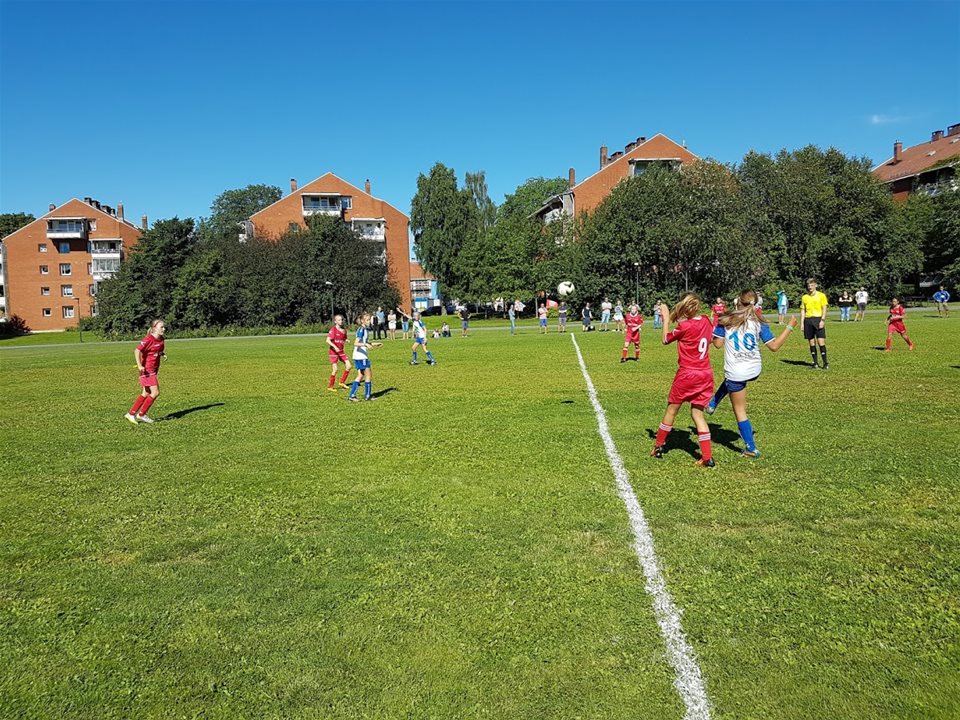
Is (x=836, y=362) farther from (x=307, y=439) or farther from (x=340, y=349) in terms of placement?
(x=307, y=439)

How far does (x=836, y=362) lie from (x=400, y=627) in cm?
1710

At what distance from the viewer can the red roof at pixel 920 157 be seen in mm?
75688

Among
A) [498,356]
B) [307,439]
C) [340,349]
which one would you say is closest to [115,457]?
[307,439]

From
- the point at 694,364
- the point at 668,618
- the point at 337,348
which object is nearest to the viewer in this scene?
the point at 668,618

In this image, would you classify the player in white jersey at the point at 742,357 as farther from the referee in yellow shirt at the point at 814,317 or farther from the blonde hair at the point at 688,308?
the referee in yellow shirt at the point at 814,317

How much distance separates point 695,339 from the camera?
25.3 feet

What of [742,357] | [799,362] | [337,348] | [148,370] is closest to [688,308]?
[742,357]

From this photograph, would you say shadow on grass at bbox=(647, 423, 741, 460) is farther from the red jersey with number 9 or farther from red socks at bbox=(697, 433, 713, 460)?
the red jersey with number 9

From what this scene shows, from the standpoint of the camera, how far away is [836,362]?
1791 cm

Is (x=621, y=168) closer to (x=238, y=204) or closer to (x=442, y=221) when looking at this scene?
(x=442, y=221)

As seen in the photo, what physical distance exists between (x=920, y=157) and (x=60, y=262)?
106506mm

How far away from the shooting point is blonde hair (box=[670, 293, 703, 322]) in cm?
765

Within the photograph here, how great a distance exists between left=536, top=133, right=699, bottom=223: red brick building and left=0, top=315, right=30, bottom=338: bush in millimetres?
63282

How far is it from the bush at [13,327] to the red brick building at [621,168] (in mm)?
63282
